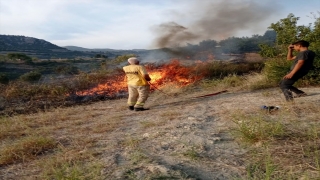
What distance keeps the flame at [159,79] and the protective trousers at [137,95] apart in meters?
3.47

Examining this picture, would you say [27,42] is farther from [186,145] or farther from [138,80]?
[186,145]

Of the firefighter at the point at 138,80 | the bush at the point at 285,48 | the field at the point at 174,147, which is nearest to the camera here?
the field at the point at 174,147

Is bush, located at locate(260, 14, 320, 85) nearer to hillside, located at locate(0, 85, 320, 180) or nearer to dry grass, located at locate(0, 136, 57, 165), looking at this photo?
hillside, located at locate(0, 85, 320, 180)

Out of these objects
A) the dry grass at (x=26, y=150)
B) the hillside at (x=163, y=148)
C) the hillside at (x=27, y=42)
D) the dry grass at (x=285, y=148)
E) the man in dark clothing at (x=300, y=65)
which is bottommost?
the dry grass at (x=26, y=150)

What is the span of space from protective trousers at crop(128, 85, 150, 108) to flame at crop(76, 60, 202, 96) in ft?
11.4

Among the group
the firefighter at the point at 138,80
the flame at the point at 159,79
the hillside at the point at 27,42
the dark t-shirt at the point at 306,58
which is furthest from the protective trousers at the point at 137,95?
the hillside at the point at 27,42

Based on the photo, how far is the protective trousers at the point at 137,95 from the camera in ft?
25.6

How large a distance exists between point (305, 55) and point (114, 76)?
31.4 feet

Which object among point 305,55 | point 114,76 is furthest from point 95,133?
point 114,76

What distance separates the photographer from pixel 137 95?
8.12 meters

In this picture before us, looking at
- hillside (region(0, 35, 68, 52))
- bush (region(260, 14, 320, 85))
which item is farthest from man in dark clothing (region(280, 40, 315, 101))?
hillside (region(0, 35, 68, 52))

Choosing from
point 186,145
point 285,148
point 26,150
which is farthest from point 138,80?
point 285,148

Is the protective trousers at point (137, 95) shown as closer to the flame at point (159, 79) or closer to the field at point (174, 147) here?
the field at point (174, 147)

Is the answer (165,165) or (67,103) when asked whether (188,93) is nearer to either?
(67,103)
